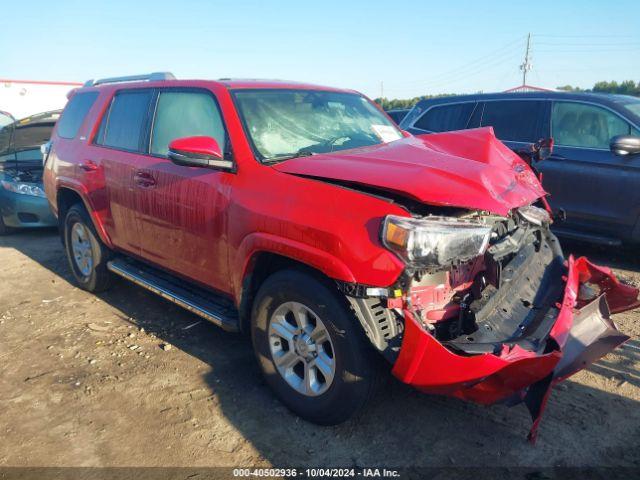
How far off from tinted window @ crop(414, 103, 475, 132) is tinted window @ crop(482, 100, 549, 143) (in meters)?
0.28

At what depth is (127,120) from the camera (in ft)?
14.7

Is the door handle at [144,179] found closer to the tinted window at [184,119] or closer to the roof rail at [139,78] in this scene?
the tinted window at [184,119]

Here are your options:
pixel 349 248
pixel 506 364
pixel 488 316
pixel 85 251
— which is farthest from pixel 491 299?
pixel 85 251

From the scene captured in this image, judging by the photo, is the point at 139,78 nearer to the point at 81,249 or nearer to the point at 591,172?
the point at 81,249

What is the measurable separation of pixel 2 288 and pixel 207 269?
3414mm

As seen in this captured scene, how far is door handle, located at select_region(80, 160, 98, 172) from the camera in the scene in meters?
4.65

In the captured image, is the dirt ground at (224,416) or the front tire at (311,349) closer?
the front tire at (311,349)

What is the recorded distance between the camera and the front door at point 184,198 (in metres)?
3.36

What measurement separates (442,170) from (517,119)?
4010mm

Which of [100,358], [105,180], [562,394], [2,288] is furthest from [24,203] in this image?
[562,394]

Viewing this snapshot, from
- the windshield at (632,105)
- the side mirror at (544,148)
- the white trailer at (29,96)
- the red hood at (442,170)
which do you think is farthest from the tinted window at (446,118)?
the white trailer at (29,96)

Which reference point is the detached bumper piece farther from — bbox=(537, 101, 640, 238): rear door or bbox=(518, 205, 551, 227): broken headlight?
bbox=(537, 101, 640, 238): rear door

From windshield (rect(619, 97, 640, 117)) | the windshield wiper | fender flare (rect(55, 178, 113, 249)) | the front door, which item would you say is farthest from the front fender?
windshield (rect(619, 97, 640, 117))

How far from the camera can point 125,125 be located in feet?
14.8
